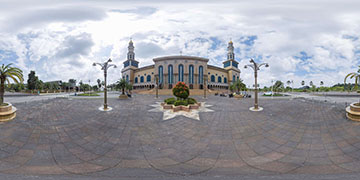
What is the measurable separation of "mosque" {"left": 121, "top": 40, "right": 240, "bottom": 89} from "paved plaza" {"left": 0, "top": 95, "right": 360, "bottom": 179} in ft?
136

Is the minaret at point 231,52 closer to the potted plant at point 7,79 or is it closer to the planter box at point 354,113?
the planter box at point 354,113

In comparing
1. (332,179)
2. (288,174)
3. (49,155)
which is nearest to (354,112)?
(332,179)

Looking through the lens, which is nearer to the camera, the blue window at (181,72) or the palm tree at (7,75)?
the palm tree at (7,75)

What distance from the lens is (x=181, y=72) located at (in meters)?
57.2

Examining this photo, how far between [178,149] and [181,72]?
52.2 meters

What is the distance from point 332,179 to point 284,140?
2.48 meters

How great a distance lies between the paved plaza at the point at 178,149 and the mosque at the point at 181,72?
4154cm

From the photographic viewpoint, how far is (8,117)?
26.0ft

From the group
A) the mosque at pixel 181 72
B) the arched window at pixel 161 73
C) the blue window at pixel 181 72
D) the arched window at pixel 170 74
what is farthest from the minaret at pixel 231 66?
the arched window at pixel 161 73

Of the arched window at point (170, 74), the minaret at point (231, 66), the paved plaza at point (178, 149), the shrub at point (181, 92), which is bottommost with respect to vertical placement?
the paved plaza at point (178, 149)

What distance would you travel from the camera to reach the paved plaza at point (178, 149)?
4.44 metres

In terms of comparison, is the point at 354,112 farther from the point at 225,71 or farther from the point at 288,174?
the point at 225,71

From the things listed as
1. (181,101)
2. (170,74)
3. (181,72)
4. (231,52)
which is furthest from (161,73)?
(181,101)

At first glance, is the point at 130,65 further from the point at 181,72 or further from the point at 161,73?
the point at 181,72
